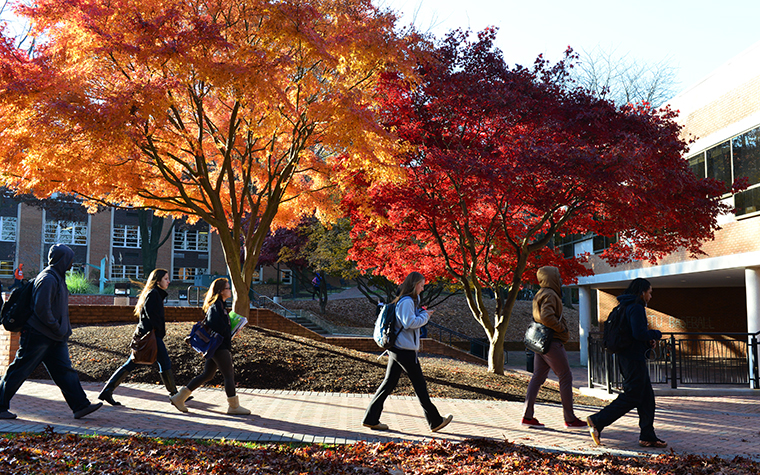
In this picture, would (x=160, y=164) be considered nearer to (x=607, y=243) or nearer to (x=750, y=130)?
(x=750, y=130)

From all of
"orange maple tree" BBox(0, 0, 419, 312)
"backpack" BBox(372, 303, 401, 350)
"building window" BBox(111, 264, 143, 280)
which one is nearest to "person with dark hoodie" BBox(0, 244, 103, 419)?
"backpack" BBox(372, 303, 401, 350)

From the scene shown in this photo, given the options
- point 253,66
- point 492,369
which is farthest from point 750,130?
point 253,66

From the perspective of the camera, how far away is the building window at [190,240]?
159 ft

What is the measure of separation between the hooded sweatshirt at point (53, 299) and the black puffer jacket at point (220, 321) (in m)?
1.40

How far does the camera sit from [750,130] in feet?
49.3

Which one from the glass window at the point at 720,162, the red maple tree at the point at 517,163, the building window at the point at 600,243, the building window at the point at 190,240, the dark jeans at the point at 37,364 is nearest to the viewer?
the dark jeans at the point at 37,364

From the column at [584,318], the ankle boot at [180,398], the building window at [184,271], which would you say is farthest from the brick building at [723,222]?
the building window at [184,271]

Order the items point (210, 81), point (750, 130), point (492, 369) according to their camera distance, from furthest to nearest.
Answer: point (750, 130) < point (492, 369) < point (210, 81)

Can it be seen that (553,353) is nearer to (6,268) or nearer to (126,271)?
(6,268)

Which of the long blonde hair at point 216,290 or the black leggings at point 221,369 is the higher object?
the long blonde hair at point 216,290

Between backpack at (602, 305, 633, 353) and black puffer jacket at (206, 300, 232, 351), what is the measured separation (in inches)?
160

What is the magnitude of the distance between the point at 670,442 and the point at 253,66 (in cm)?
791

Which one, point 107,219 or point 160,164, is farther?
point 107,219

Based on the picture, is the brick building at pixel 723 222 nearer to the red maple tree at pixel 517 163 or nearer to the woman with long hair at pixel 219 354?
the red maple tree at pixel 517 163
